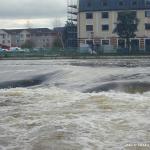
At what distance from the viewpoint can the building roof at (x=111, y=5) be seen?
76.2m

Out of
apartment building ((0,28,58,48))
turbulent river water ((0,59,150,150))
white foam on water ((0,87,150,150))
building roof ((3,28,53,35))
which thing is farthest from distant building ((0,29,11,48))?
white foam on water ((0,87,150,150))

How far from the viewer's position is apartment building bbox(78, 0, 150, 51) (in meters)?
76.1

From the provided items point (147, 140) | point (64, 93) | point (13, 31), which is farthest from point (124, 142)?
point (13, 31)

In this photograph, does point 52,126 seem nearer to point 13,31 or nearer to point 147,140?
point 147,140

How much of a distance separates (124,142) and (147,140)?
0.45 m

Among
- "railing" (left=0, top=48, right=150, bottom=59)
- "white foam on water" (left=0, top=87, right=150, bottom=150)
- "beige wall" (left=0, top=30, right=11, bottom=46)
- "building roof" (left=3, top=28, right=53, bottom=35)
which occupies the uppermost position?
"building roof" (left=3, top=28, right=53, bottom=35)

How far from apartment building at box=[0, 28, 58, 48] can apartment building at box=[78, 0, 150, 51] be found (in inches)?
1774

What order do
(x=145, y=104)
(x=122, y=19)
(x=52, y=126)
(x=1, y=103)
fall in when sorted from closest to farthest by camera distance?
(x=52, y=126), (x=145, y=104), (x=1, y=103), (x=122, y=19)

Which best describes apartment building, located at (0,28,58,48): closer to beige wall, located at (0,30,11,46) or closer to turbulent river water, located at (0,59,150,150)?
beige wall, located at (0,30,11,46)

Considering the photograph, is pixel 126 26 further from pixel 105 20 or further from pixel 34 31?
Answer: pixel 34 31

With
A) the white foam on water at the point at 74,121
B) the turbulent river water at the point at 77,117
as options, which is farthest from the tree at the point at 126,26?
the white foam on water at the point at 74,121

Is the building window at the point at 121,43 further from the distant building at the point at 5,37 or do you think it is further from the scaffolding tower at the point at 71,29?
the distant building at the point at 5,37

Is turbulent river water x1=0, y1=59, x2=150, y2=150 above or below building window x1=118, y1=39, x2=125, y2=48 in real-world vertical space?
below

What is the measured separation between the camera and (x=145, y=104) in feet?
43.7
